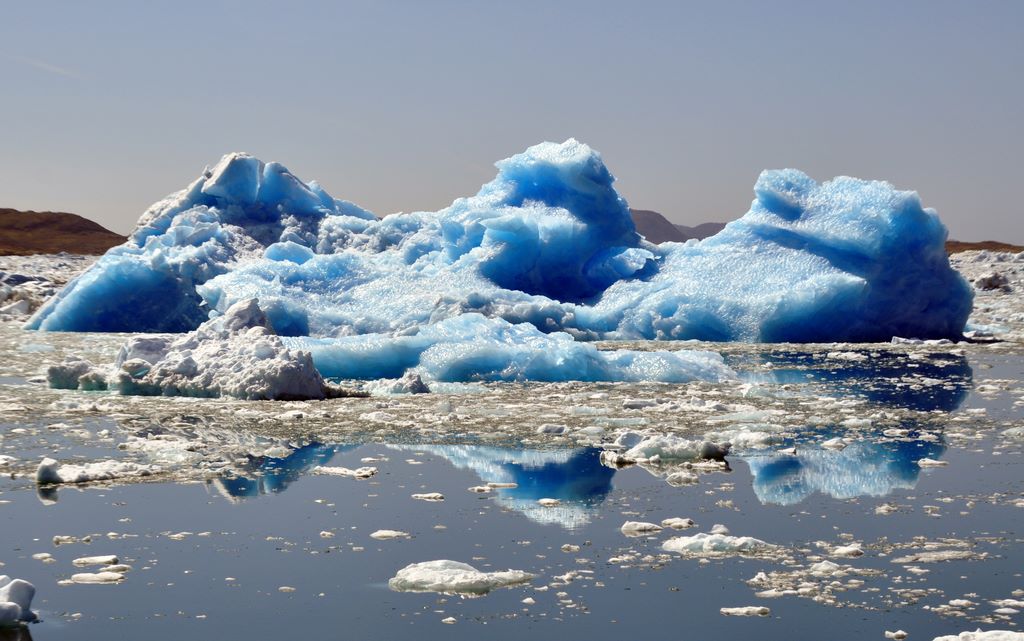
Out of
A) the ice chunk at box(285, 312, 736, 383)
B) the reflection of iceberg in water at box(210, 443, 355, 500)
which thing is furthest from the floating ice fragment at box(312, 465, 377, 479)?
the ice chunk at box(285, 312, 736, 383)

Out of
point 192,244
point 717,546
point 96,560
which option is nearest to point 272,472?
point 96,560

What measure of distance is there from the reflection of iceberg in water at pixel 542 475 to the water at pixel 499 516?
21 mm

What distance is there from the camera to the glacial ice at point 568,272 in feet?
46.8

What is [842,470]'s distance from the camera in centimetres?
522

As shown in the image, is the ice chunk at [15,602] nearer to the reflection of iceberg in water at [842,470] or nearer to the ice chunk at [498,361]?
the reflection of iceberg in water at [842,470]

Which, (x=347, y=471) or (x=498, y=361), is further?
(x=498, y=361)

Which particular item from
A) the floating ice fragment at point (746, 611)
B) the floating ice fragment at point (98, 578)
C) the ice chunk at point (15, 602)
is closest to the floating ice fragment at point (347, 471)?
the floating ice fragment at point (98, 578)

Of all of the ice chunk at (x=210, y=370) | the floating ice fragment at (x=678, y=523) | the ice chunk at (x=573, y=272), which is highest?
the ice chunk at (x=573, y=272)

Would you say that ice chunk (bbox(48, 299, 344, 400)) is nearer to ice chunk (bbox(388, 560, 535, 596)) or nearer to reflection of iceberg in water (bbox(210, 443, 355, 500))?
reflection of iceberg in water (bbox(210, 443, 355, 500))

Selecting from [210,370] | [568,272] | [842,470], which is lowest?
[842,470]

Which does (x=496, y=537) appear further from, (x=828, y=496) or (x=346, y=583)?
(x=828, y=496)

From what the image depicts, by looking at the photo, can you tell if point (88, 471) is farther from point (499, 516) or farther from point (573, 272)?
point (573, 272)

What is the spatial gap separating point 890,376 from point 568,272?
7.01 meters

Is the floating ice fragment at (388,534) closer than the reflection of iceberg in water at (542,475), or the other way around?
the floating ice fragment at (388,534)
